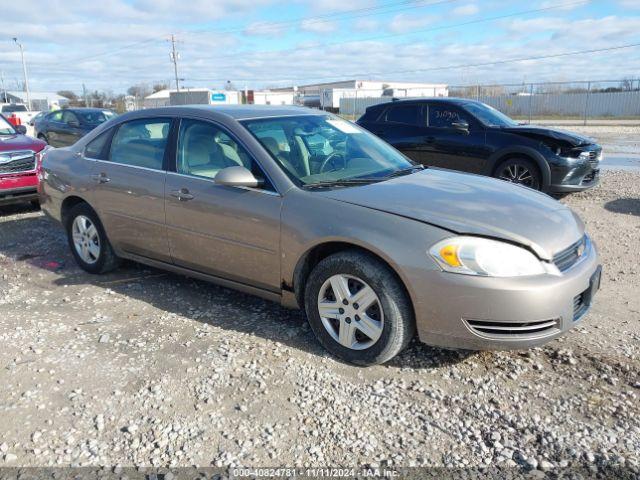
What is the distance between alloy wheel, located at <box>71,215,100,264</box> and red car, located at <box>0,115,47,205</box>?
2.79 m

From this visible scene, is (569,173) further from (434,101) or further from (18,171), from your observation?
(18,171)

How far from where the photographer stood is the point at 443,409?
3094 millimetres

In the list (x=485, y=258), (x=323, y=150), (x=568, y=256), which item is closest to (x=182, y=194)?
(x=323, y=150)

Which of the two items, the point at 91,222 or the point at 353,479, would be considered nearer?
the point at 353,479

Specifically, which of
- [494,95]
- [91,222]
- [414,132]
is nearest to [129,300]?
[91,222]

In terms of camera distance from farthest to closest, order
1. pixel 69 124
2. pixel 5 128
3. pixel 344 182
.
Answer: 1. pixel 69 124
2. pixel 5 128
3. pixel 344 182

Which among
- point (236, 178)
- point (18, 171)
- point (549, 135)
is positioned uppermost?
point (236, 178)

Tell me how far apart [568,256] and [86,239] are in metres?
4.31

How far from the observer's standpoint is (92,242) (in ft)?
17.6

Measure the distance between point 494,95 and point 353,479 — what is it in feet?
138

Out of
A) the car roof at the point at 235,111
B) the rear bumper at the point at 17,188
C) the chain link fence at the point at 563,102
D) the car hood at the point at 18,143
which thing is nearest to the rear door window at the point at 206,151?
the car roof at the point at 235,111

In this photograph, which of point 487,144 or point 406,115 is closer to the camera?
point 487,144

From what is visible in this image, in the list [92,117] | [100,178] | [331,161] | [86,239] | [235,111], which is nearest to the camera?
[331,161]

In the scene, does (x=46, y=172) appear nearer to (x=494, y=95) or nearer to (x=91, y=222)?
(x=91, y=222)
